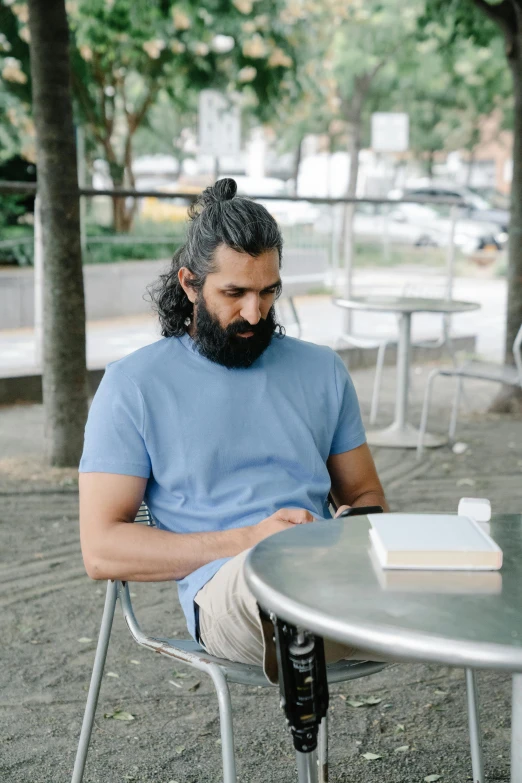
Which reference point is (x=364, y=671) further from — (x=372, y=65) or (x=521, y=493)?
(x=372, y=65)

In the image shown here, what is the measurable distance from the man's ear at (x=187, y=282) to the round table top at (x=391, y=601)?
824 mm

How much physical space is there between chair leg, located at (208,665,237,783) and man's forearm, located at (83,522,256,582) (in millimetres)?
245

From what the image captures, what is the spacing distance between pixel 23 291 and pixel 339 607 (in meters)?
7.78

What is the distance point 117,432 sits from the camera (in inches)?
93.4

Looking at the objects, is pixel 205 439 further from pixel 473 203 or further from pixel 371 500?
pixel 473 203

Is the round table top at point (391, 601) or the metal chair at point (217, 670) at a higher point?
the round table top at point (391, 601)

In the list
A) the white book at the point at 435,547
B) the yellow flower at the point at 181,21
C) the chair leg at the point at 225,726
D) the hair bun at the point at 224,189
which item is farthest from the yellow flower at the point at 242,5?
the white book at the point at 435,547

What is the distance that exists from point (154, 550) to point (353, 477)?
1.96ft

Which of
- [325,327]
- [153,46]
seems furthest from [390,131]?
[325,327]

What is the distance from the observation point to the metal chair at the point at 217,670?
209 cm

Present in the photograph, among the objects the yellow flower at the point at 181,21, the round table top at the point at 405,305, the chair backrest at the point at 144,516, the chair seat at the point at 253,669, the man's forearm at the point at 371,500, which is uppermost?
the yellow flower at the point at 181,21

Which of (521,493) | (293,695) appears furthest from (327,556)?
(521,493)

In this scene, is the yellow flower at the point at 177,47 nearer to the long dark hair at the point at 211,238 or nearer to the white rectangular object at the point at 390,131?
the white rectangular object at the point at 390,131

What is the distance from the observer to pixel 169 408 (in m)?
2.43
